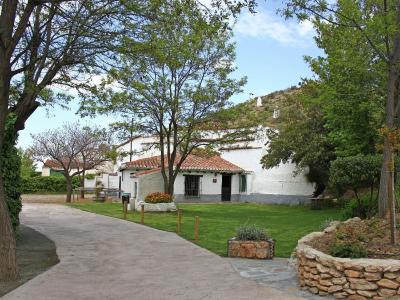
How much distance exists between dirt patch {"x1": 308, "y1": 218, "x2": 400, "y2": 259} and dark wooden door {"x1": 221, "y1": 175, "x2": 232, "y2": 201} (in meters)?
28.1

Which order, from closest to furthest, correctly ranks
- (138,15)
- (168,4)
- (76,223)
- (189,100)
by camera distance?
(168,4) → (138,15) → (76,223) → (189,100)

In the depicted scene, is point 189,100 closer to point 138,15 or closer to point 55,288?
point 138,15

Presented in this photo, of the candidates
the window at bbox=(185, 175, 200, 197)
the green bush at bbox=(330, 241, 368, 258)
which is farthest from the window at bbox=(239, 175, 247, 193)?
the green bush at bbox=(330, 241, 368, 258)

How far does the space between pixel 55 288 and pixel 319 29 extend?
37.9ft

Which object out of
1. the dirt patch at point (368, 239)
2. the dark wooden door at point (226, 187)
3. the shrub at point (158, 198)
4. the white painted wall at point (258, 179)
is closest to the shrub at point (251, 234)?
the dirt patch at point (368, 239)

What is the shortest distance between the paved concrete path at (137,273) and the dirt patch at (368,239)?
1666 millimetres

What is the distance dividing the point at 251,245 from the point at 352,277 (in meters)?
4.14

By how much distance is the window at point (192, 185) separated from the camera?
3700 centimetres

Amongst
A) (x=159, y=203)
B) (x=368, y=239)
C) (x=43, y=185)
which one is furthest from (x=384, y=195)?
(x=43, y=185)

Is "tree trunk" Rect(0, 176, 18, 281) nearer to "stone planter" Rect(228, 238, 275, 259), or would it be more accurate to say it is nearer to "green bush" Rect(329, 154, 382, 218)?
"stone planter" Rect(228, 238, 275, 259)

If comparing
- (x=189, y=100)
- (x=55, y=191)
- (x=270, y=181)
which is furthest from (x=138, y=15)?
(x=55, y=191)

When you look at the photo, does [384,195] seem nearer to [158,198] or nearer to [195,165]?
[158,198]

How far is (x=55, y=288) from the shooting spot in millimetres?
8172

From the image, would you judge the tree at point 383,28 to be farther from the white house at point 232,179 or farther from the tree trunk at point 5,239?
the white house at point 232,179
